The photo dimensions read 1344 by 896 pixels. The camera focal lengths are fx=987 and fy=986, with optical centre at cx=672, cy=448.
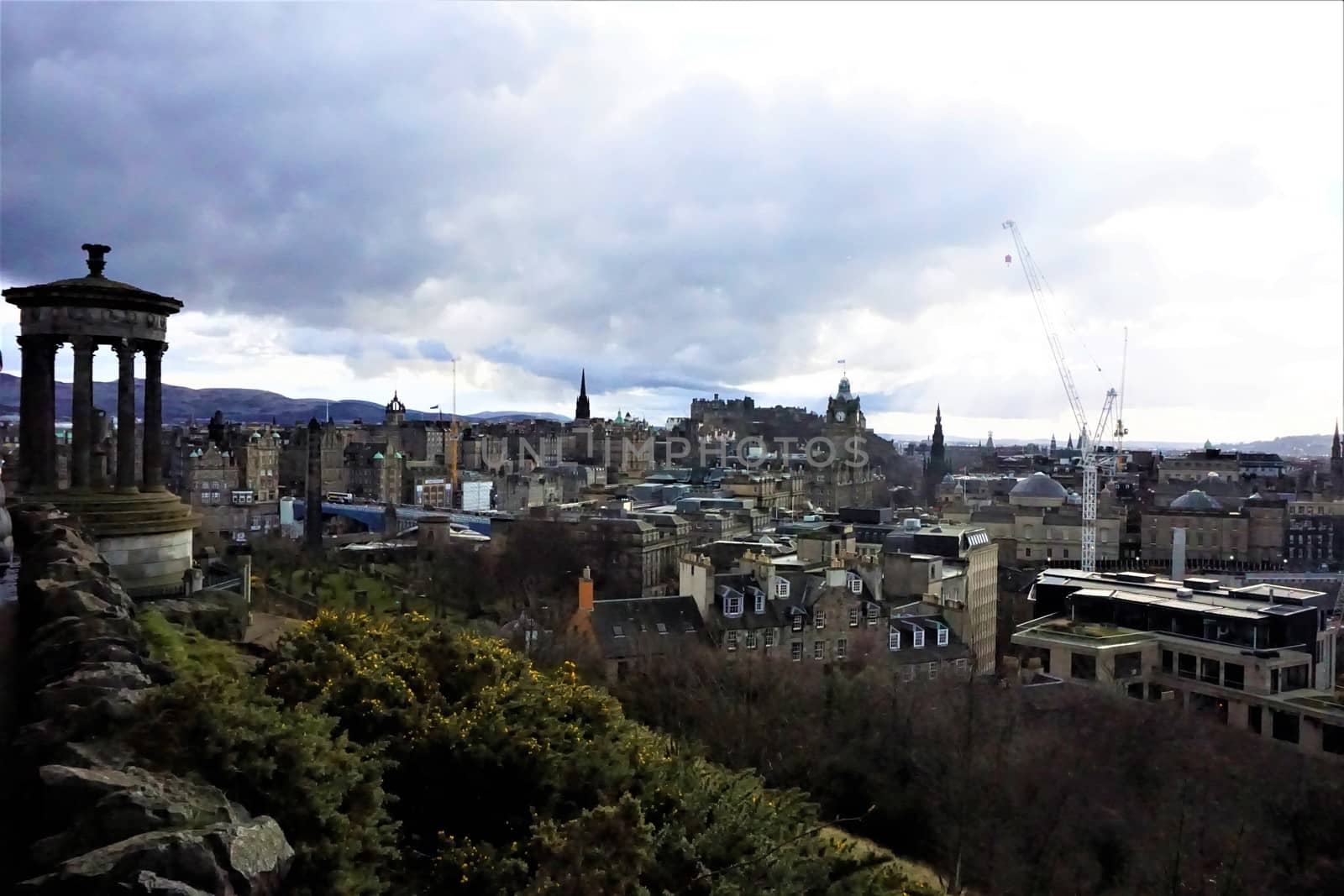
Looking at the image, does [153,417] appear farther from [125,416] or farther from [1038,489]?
[1038,489]

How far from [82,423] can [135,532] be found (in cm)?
245

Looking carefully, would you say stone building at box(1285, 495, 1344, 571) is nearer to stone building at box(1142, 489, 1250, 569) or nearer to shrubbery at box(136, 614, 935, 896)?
stone building at box(1142, 489, 1250, 569)

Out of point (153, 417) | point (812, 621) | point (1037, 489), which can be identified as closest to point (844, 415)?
point (1037, 489)

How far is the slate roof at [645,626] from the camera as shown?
→ 97.9 ft

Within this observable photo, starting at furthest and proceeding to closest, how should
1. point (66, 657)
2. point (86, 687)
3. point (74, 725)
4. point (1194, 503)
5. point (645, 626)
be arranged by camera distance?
point (1194, 503), point (645, 626), point (66, 657), point (86, 687), point (74, 725)

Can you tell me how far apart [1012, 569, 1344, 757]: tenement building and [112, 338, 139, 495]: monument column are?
2613 cm

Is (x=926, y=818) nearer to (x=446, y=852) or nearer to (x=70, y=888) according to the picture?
(x=446, y=852)

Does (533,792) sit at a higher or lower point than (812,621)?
higher

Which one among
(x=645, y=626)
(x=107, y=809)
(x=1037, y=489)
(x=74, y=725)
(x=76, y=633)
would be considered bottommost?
(x=645, y=626)

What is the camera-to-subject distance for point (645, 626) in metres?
31.5

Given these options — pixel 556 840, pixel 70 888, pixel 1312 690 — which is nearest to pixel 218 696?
pixel 70 888

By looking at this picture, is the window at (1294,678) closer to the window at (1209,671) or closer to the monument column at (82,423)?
the window at (1209,671)

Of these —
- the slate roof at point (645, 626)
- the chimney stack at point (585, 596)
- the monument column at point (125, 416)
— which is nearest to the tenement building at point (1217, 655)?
the slate roof at point (645, 626)

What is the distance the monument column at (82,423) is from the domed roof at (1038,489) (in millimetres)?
72210
